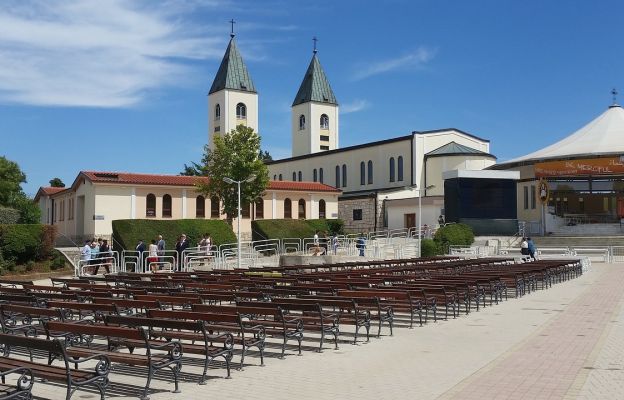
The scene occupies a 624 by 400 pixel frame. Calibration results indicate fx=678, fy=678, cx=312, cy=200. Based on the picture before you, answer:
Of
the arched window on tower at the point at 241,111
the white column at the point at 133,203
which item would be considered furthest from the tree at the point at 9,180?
the white column at the point at 133,203

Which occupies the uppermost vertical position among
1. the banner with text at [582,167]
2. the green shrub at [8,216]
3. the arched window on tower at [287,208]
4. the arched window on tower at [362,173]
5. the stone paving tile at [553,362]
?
the arched window on tower at [362,173]

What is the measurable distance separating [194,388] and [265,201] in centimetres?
4101

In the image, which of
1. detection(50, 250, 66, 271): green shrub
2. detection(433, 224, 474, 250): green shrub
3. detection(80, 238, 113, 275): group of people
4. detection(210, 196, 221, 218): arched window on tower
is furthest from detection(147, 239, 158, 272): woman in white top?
detection(433, 224, 474, 250): green shrub

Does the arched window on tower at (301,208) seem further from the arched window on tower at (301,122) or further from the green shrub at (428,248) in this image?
the arched window on tower at (301,122)

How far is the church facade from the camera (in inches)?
2324

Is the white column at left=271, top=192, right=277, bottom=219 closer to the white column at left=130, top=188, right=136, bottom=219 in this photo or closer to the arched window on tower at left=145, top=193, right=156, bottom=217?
the arched window on tower at left=145, top=193, right=156, bottom=217

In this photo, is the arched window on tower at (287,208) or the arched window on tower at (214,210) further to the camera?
the arched window on tower at (287,208)

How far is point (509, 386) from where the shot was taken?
24.6ft

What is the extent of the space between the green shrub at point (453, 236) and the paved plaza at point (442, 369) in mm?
29120

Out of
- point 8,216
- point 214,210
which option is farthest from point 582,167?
point 8,216

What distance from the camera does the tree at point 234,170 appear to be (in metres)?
42.7

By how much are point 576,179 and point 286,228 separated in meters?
26.5

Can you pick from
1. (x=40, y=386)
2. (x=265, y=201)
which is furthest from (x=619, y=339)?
(x=265, y=201)

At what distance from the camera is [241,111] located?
82.8 meters
